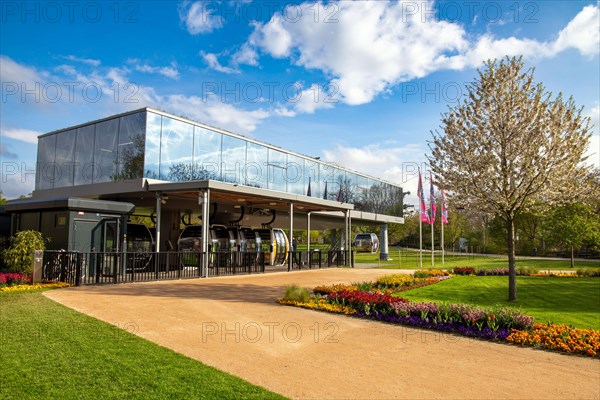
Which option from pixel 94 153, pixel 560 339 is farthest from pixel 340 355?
pixel 94 153

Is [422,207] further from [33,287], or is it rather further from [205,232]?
[33,287]

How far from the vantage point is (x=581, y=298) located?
15.4m

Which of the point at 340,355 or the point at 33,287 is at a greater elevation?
the point at 33,287

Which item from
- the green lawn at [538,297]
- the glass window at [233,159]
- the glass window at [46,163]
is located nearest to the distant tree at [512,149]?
the green lawn at [538,297]

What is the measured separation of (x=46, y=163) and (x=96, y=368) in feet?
86.0

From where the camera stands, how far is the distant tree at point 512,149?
46.9 feet

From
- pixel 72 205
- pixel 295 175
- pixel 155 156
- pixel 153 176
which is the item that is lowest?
pixel 72 205

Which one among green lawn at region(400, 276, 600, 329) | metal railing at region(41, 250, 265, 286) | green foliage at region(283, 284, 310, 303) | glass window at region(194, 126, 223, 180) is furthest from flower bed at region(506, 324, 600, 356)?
glass window at region(194, 126, 223, 180)

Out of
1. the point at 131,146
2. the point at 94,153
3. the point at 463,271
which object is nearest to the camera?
the point at 131,146

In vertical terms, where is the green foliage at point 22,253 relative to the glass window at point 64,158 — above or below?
below

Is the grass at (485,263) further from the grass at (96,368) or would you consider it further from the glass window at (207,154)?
the grass at (96,368)

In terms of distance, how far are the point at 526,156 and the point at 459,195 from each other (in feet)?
8.33

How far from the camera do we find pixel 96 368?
606 cm

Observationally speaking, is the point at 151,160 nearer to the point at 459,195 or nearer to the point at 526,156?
the point at 459,195
